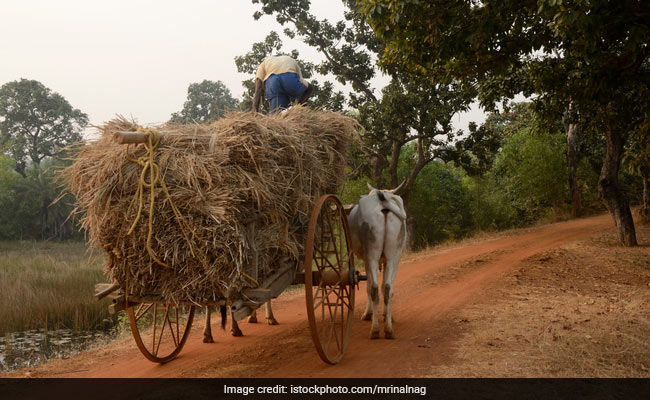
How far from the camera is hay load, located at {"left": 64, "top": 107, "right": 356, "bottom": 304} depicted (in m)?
4.17

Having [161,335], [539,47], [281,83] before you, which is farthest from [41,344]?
[539,47]

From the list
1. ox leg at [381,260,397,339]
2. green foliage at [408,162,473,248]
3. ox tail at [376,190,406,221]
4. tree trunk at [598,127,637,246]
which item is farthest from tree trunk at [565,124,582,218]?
ox leg at [381,260,397,339]

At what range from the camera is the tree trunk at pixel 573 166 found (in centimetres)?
2119

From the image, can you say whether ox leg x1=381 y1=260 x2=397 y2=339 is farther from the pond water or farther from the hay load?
the pond water

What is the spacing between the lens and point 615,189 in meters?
12.7

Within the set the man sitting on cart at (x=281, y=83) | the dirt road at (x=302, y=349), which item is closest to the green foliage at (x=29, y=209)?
the dirt road at (x=302, y=349)

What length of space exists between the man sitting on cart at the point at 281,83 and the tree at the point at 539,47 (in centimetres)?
150

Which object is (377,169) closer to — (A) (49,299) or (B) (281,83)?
(B) (281,83)

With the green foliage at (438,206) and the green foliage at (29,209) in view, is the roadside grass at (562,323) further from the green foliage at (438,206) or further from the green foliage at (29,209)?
the green foliage at (29,209)

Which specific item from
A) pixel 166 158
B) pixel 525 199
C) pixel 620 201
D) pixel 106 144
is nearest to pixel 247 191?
pixel 166 158

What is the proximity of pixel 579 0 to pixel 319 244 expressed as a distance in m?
4.30

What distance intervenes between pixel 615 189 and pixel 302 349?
10.6 meters

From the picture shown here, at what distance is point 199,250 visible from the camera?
414cm
